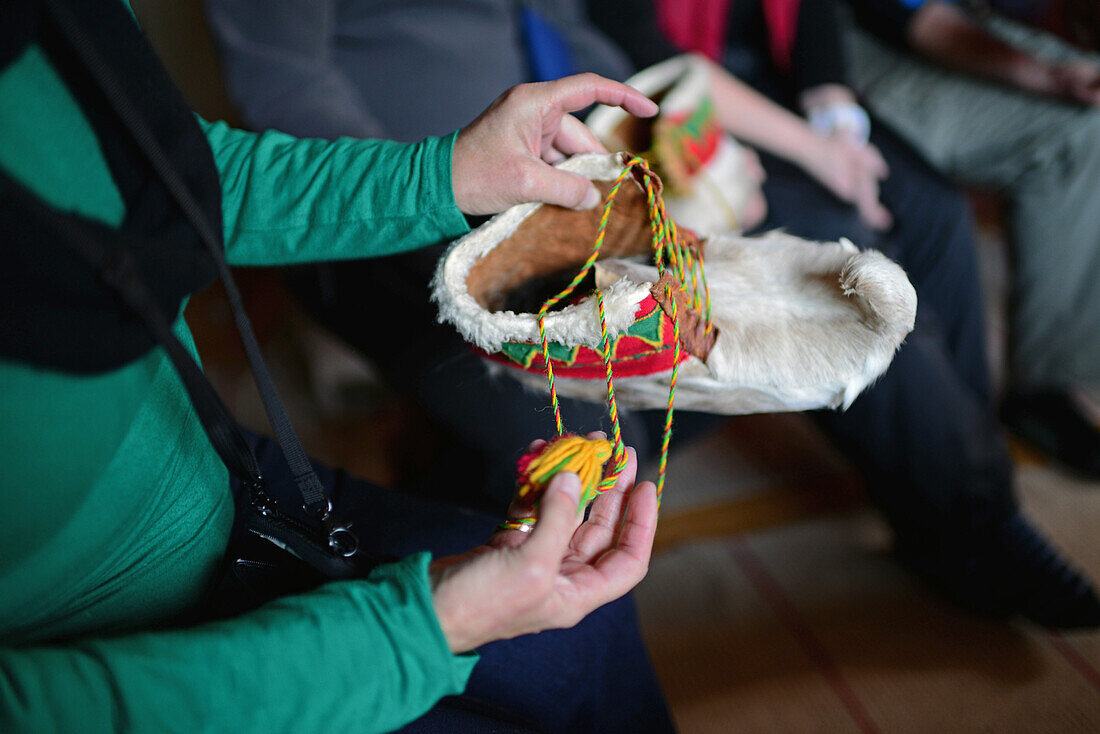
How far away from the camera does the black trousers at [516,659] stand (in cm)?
54

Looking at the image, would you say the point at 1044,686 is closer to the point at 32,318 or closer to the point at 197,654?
the point at 197,654

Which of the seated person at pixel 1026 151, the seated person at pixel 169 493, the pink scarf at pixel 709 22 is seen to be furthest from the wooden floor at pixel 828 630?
the pink scarf at pixel 709 22

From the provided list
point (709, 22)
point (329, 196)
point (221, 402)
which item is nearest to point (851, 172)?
point (709, 22)

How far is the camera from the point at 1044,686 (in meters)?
0.80

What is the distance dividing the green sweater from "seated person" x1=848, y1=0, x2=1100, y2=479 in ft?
4.15

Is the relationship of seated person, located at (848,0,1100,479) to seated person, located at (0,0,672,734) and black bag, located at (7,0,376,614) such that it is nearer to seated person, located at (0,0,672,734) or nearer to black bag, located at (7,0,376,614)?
seated person, located at (0,0,672,734)

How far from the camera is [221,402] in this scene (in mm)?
464

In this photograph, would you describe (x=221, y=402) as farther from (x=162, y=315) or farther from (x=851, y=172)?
(x=851, y=172)

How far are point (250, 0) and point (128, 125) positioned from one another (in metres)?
0.37

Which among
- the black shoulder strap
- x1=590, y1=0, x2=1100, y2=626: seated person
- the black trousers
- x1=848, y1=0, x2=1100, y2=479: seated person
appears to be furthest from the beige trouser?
the black shoulder strap

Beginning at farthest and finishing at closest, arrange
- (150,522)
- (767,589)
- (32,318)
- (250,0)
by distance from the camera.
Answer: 1. (767,589)
2. (250,0)
3. (150,522)
4. (32,318)

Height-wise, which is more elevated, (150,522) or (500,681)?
(150,522)

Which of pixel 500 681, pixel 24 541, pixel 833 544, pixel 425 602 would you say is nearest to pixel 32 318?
pixel 24 541

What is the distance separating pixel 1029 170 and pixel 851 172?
0.40 metres
